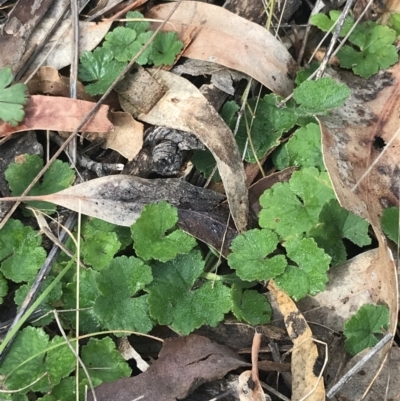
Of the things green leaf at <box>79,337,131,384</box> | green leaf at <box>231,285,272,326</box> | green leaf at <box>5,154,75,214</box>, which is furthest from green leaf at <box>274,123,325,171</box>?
green leaf at <box>79,337,131,384</box>

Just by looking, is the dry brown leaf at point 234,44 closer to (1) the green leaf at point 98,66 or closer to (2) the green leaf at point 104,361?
(1) the green leaf at point 98,66

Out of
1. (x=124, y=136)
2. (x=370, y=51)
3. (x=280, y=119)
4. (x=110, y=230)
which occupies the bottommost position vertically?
(x=110, y=230)

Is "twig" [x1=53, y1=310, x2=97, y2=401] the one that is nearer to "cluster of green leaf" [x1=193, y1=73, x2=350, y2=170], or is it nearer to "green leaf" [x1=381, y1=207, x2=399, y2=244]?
"cluster of green leaf" [x1=193, y1=73, x2=350, y2=170]

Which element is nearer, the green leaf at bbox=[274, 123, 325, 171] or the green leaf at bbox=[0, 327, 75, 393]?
the green leaf at bbox=[0, 327, 75, 393]

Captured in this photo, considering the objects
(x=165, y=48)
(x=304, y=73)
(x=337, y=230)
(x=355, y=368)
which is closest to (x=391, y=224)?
(x=337, y=230)

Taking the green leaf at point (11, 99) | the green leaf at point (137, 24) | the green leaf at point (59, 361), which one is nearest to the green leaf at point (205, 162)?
the green leaf at point (137, 24)

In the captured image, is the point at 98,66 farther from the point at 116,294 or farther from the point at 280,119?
the point at 116,294

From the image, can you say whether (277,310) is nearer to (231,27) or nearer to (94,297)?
(94,297)
